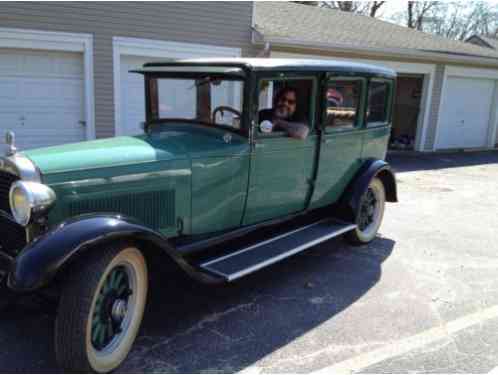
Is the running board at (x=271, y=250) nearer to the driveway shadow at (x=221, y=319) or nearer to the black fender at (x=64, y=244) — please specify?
the driveway shadow at (x=221, y=319)

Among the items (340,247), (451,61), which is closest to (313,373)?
(340,247)

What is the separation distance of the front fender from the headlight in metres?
0.16

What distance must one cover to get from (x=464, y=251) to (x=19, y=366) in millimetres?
4610

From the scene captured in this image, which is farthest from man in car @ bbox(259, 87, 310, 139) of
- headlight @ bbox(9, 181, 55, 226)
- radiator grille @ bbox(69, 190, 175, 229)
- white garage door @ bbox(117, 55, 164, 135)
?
white garage door @ bbox(117, 55, 164, 135)

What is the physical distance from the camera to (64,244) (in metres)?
2.42

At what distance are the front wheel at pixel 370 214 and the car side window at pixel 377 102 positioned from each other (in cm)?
70

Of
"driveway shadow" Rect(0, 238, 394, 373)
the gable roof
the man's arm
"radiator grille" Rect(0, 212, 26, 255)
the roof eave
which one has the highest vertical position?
the gable roof

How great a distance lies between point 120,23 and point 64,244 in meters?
6.60

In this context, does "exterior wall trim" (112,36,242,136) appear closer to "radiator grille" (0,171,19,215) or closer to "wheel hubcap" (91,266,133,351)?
"radiator grille" (0,171,19,215)

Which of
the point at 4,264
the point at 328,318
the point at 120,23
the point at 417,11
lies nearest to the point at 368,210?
the point at 328,318

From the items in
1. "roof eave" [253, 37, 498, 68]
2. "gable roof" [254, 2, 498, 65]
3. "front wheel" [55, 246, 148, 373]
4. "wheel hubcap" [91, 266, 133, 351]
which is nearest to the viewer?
"front wheel" [55, 246, 148, 373]

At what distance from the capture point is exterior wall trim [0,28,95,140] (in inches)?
286

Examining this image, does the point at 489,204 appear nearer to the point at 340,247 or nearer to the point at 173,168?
the point at 340,247

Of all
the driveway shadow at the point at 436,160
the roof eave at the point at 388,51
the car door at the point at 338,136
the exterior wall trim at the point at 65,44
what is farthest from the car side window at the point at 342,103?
the driveway shadow at the point at 436,160
